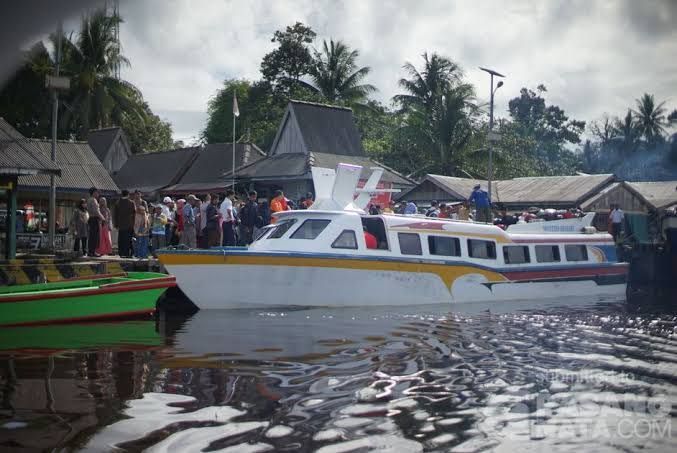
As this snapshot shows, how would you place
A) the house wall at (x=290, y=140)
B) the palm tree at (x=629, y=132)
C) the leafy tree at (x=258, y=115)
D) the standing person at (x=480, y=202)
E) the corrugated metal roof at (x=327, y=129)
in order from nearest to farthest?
the standing person at (x=480, y=202)
the house wall at (x=290, y=140)
the corrugated metal roof at (x=327, y=129)
the leafy tree at (x=258, y=115)
the palm tree at (x=629, y=132)

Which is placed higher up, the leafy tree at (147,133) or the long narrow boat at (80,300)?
the leafy tree at (147,133)

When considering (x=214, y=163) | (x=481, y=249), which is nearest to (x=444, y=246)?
(x=481, y=249)

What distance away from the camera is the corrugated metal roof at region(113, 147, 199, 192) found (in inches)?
1641

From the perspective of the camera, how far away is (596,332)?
44.7 ft

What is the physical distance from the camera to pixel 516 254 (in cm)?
1919

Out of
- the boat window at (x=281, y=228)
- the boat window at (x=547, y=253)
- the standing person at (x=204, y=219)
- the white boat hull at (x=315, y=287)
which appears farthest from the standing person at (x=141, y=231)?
the boat window at (x=547, y=253)

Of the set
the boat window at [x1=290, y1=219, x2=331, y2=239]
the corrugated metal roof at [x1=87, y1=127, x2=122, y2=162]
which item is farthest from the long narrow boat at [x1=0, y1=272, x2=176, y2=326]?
the corrugated metal roof at [x1=87, y1=127, x2=122, y2=162]

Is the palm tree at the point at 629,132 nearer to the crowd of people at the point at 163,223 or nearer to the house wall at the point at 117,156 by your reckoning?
the house wall at the point at 117,156

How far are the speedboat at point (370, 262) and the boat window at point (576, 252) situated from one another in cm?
3

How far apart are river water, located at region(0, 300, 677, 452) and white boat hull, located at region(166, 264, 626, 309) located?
3.02ft

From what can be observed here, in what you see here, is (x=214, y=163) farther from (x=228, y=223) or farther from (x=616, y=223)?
(x=616, y=223)

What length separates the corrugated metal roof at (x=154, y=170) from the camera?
41688 millimetres

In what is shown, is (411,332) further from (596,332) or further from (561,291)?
(561,291)

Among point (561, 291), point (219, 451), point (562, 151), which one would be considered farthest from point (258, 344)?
point (562, 151)
